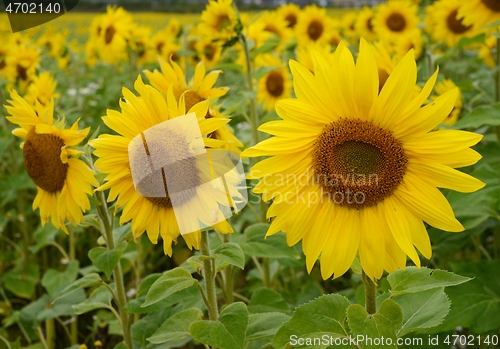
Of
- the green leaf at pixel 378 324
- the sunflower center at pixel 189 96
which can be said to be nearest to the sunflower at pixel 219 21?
the sunflower center at pixel 189 96

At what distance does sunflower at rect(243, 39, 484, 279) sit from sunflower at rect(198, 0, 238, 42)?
5.21 ft

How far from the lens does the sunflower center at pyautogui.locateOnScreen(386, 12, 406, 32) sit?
16.4 feet

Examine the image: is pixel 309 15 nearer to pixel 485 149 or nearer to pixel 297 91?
pixel 485 149

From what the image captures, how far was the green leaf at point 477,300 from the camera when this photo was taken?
5.95 feet

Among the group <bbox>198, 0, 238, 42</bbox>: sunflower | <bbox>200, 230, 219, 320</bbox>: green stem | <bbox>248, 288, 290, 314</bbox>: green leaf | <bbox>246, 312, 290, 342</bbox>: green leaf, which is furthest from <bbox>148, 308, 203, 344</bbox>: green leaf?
<bbox>198, 0, 238, 42</bbox>: sunflower

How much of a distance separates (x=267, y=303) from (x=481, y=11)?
7.36ft

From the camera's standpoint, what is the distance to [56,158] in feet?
5.28

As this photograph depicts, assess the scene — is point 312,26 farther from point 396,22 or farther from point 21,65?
point 21,65

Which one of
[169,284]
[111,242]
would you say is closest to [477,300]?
[169,284]

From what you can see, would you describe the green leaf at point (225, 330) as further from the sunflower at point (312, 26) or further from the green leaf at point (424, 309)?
the sunflower at point (312, 26)

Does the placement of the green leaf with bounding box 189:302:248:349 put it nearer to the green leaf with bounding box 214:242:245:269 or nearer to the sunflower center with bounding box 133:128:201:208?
the green leaf with bounding box 214:242:245:269

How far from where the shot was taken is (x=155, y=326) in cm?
179

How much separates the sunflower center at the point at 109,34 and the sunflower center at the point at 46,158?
10.8 feet

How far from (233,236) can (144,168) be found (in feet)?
2.55
